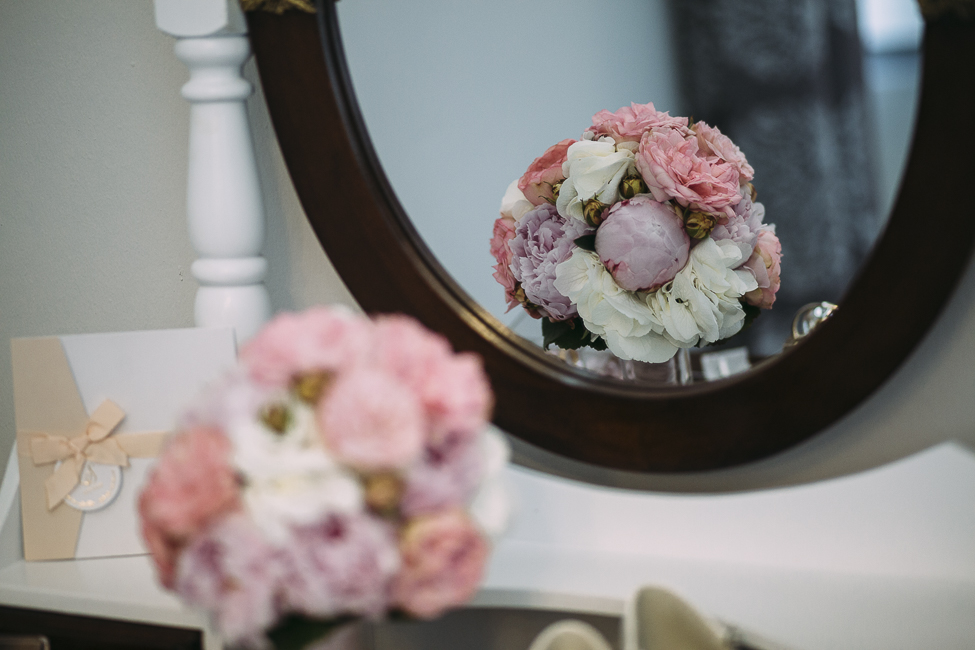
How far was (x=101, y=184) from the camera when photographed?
75cm

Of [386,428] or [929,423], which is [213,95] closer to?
[386,428]

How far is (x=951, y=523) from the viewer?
0.49 metres

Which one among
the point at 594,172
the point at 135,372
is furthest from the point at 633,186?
the point at 135,372

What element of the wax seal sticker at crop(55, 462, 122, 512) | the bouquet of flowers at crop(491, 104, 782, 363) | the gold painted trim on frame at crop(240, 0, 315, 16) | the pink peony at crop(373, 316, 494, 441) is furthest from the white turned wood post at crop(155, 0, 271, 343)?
the pink peony at crop(373, 316, 494, 441)

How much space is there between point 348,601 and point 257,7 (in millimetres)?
498

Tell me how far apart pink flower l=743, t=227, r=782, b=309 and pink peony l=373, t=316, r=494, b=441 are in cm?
30

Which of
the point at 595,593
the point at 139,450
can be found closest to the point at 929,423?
the point at 595,593

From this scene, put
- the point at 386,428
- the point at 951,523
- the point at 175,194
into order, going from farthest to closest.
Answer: the point at 175,194
the point at 951,523
the point at 386,428

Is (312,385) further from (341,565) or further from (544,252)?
(544,252)

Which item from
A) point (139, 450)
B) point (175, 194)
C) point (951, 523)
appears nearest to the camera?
point (951, 523)

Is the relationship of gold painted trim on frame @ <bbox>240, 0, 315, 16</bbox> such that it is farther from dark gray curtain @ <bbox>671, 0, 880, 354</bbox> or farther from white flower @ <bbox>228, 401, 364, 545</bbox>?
white flower @ <bbox>228, 401, 364, 545</bbox>

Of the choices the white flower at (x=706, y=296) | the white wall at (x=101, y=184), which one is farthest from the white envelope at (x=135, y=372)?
the white flower at (x=706, y=296)

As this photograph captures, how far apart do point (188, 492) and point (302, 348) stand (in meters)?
0.08

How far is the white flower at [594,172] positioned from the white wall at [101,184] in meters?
0.24
